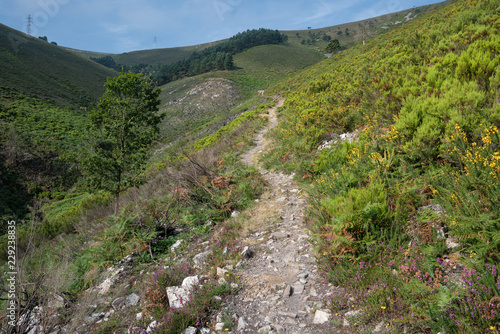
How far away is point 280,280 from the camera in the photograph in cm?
335

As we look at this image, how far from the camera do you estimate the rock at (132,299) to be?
371cm

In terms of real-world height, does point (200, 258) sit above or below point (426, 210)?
below

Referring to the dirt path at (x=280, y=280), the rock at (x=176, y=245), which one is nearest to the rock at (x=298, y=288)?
the dirt path at (x=280, y=280)

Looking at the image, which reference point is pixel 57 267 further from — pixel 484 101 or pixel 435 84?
pixel 435 84

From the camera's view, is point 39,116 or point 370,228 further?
point 39,116

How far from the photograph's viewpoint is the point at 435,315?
6.42 feet

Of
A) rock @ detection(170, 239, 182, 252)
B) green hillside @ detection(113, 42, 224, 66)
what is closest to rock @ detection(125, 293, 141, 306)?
rock @ detection(170, 239, 182, 252)

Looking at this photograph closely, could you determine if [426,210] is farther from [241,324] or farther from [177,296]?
[177,296]

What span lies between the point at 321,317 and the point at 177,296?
6.33ft

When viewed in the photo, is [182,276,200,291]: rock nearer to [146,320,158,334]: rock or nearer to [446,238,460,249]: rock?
[146,320,158,334]: rock

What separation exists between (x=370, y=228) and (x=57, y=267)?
4921 mm

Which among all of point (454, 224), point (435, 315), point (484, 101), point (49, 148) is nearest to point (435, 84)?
point (484, 101)

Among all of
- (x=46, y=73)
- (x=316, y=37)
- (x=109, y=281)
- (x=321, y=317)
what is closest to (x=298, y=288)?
(x=321, y=317)

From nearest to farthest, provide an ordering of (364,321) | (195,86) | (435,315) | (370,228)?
(435,315), (364,321), (370,228), (195,86)
